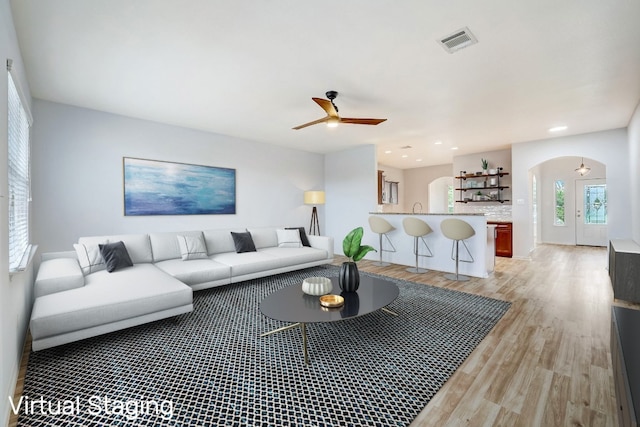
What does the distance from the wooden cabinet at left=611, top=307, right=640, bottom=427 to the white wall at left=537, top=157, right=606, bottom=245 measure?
8913 millimetres

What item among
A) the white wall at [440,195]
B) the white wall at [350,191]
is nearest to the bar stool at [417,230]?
the white wall at [350,191]

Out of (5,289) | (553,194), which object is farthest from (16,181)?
(553,194)

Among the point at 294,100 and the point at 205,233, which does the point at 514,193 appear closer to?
the point at 294,100

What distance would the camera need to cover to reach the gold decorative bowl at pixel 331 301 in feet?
7.70

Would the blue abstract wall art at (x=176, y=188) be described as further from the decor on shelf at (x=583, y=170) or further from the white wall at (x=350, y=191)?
the decor on shelf at (x=583, y=170)

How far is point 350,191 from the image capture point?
6703 mm

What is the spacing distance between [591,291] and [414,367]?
3.46 metres

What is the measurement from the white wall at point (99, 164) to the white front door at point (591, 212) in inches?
359

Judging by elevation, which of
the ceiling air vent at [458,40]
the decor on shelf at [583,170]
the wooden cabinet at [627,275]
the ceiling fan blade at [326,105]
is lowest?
the wooden cabinet at [627,275]

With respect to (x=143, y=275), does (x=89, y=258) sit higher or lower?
higher

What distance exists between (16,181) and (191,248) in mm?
1988

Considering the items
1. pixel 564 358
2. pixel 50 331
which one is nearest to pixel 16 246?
pixel 50 331

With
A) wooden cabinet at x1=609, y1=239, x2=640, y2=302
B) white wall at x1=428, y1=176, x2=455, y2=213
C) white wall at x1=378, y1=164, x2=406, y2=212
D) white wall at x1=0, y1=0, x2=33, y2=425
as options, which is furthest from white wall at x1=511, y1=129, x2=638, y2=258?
white wall at x1=0, y1=0, x2=33, y2=425

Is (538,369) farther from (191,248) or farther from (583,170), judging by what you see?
(583,170)
